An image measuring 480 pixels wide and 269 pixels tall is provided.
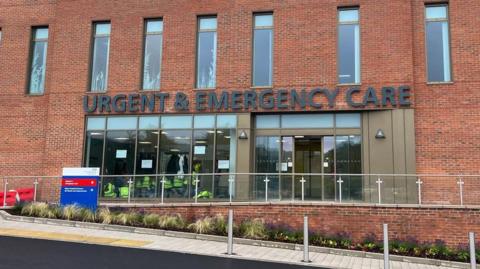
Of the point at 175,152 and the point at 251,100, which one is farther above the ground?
the point at 251,100

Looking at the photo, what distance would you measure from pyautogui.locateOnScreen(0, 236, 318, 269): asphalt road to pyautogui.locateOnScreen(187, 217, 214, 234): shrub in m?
2.66

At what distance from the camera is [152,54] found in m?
19.2

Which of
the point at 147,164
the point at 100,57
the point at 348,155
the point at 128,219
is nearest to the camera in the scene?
the point at 128,219

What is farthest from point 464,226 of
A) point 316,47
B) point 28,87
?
point 28,87

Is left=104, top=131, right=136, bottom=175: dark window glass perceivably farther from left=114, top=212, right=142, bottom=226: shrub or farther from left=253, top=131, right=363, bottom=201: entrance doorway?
left=253, top=131, right=363, bottom=201: entrance doorway

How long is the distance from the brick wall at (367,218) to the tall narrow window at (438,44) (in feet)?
18.5

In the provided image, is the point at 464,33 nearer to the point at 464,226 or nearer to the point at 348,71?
the point at 348,71

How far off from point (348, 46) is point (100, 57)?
9.78 m

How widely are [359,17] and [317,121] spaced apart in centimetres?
408

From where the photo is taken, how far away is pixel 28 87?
20.2 m

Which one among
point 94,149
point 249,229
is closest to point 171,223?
point 249,229

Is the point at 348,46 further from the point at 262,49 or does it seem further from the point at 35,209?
the point at 35,209

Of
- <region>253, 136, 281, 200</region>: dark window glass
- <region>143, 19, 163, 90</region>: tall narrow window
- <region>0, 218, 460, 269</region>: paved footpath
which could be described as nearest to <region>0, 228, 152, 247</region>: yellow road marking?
<region>0, 218, 460, 269</region>: paved footpath

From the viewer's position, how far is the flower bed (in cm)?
1228
